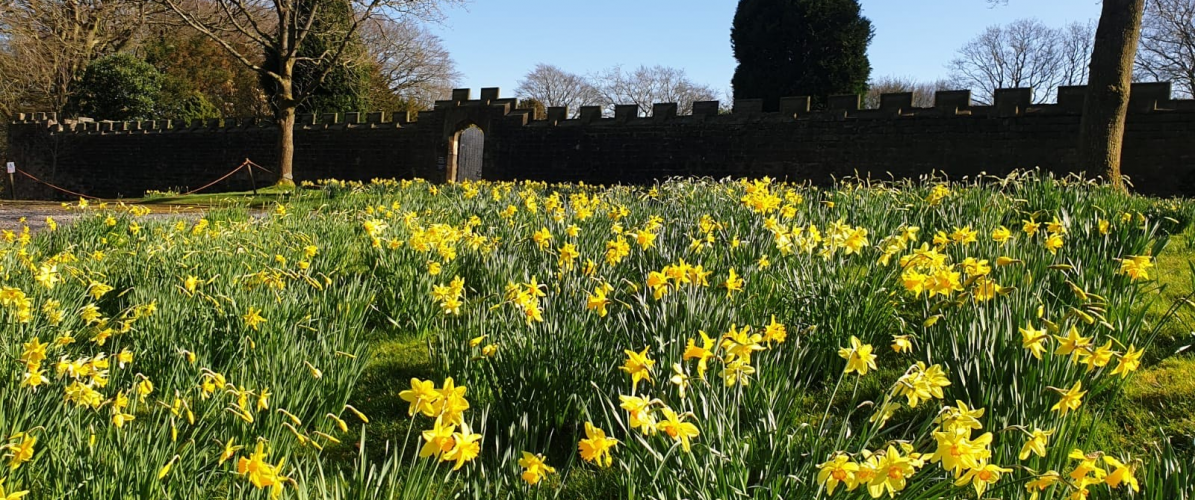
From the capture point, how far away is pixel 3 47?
27.5 m

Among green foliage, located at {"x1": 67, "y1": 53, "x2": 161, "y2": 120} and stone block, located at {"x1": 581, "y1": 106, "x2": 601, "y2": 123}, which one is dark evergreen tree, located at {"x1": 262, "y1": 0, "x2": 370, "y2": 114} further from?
green foliage, located at {"x1": 67, "y1": 53, "x2": 161, "y2": 120}

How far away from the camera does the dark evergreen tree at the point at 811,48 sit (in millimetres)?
18562

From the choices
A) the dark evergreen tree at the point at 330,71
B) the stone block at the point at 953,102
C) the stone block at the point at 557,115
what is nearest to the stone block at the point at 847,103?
the stone block at the point at 953,102

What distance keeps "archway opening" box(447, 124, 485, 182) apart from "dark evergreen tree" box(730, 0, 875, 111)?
714 centimetres

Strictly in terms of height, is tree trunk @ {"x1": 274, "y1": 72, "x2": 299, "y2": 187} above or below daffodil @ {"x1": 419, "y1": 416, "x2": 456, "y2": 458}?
above

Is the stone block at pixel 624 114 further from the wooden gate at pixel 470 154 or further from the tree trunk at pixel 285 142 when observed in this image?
the tree trunk at pixel 285 142

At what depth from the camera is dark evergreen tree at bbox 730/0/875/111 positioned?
1856 centimetres

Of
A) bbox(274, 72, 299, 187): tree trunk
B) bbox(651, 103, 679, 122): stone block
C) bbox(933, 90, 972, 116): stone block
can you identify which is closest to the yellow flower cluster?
bbox(933, 90, 972, 116): stone block

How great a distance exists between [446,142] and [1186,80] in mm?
30090

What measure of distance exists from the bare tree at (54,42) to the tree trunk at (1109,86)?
26034 mm

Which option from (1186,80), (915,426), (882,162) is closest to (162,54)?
(882,162)

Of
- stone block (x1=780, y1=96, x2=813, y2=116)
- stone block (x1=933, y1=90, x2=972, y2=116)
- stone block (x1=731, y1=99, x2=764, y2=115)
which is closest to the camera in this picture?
stone block (x1=933, y1=90, x2=972, y2=116)

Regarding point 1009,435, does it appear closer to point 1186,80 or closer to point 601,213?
point 601,213

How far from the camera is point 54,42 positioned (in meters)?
26.7
